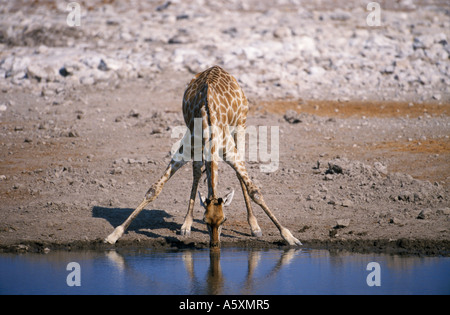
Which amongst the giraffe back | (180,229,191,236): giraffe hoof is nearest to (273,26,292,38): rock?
the giraffe back

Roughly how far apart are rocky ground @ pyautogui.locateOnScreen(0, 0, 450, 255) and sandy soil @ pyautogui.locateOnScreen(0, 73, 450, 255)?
1.5 inches

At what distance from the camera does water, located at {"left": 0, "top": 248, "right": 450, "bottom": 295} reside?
22.3ft

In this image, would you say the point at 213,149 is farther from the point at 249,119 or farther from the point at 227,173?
the point at 249,119

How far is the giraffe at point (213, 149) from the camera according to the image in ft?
26.3

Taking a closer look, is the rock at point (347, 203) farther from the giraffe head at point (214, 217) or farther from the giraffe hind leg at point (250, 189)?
the giraffe head at point (214, 217)

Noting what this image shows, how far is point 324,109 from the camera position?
16156 mm

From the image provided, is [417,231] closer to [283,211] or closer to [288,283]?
[283,211]

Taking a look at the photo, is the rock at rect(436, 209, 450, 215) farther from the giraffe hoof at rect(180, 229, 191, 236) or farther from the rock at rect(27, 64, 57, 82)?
the rock at rect(27, 64, 57, 82)

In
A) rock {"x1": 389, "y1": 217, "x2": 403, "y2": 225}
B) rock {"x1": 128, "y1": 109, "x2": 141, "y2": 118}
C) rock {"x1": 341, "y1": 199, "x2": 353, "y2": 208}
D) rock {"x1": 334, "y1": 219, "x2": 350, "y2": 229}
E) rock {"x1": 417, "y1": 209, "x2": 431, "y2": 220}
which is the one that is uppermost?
rock {"x1": 128, "y1": 109, "x2": 141, "y2": 118}

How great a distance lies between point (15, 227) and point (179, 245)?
2.41 meters

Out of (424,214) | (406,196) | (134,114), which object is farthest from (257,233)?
(134,114)

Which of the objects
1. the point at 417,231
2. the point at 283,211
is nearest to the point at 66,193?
the point at 283,211

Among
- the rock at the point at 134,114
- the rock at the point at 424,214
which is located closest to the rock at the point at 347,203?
the rock at the point at 424,214

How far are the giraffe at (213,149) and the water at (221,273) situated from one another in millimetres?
448
